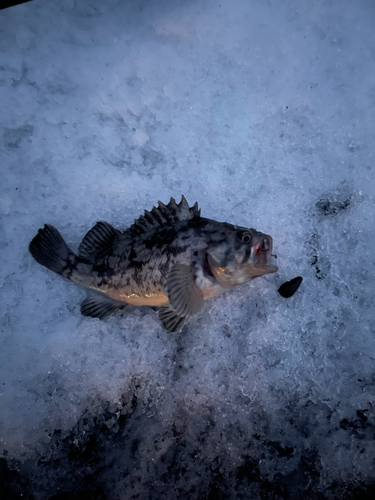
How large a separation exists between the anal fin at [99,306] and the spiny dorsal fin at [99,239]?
1.43ft

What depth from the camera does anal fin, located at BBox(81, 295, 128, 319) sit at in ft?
8.81

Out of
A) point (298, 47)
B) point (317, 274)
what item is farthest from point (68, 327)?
point (298, 47)

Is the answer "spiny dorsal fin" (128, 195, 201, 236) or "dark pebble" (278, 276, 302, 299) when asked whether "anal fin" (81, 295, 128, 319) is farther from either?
"dark pebble" (278, 276, 302, 299)

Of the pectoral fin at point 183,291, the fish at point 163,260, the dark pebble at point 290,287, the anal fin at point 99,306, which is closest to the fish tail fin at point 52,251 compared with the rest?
the fish at point 163,260

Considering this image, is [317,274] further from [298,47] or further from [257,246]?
[298,47]

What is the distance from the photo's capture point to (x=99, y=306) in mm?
2715

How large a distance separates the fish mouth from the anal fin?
137 centimetres

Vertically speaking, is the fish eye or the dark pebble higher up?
the fish eye

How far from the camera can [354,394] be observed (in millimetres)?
2465

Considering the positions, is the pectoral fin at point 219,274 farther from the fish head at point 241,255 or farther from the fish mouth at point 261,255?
the fish mouth at point 261,255

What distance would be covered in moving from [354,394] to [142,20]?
4552 millimetres

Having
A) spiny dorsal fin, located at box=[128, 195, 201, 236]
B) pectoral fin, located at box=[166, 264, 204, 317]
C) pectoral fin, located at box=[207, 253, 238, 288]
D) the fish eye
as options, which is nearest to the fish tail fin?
spiny dorsal fin, located at box=[128, 195, 201, 236]

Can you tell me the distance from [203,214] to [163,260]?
828 millimetres

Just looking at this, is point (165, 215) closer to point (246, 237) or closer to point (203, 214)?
point (203, 214)
